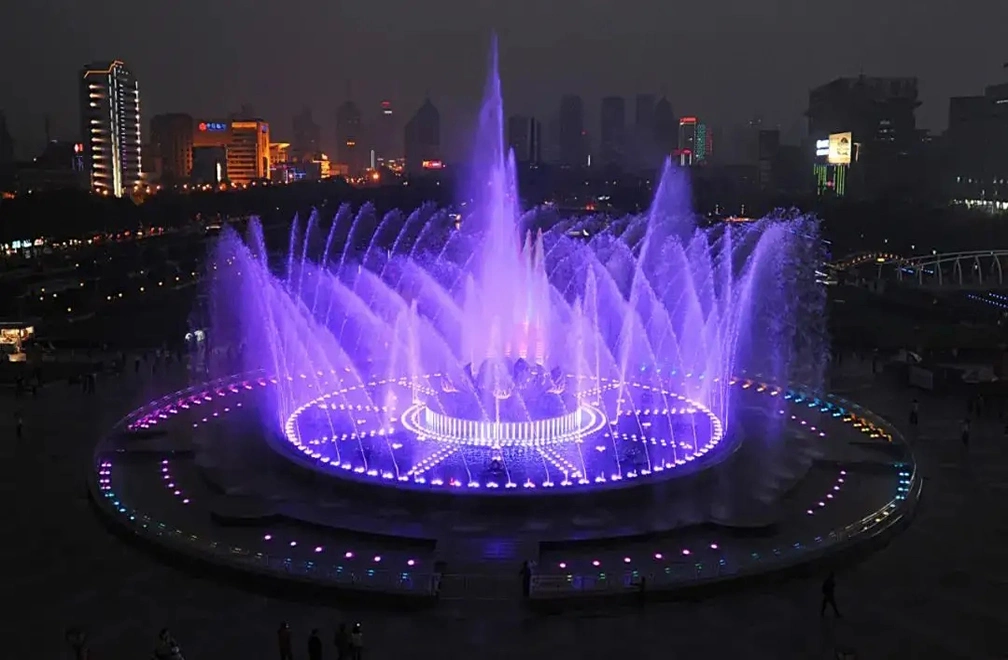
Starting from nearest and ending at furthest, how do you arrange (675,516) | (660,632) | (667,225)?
(660,632) → (675,516) → (667,225)

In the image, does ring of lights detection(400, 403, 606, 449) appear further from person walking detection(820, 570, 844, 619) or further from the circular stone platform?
person walking detection(820, 570, 844, 619)

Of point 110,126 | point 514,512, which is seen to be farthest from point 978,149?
point 514,512

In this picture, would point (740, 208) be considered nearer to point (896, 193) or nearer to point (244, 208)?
point (896, 193)

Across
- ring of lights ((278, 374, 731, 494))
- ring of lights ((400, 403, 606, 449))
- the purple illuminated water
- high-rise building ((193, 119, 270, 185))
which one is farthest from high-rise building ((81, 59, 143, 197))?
ring of lights ((400, 403, 606, 449))

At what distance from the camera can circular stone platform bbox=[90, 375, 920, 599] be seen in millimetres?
15641

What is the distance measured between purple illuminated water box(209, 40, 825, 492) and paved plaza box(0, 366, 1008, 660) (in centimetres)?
431

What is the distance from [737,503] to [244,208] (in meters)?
85.2

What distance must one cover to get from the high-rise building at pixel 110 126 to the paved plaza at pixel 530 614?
455 feet

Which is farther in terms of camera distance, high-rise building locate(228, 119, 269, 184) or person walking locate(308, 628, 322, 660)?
high-rise building locate(228, 119, 269, 184)

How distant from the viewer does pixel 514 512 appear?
17.8m

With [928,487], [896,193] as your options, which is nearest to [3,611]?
[928,487]

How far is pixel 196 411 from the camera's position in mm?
25719

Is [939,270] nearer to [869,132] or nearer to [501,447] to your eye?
[501,447]

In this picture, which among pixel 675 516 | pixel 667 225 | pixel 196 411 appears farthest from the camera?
pixel 667 225
